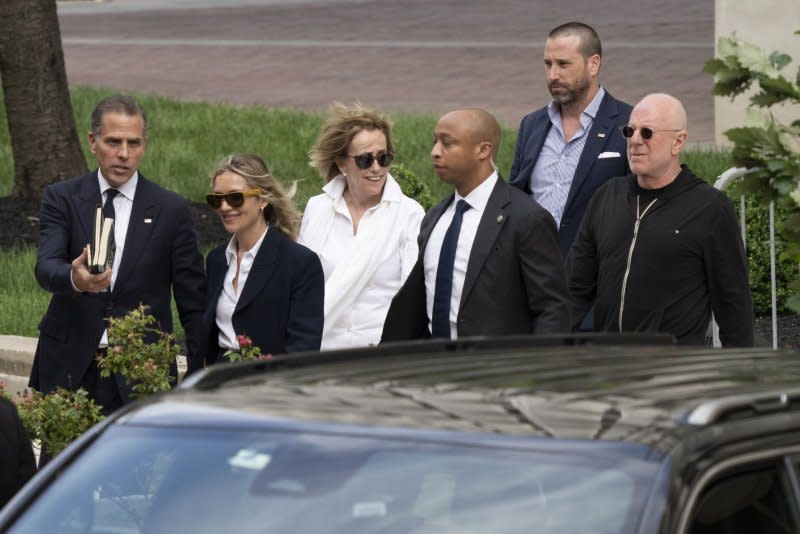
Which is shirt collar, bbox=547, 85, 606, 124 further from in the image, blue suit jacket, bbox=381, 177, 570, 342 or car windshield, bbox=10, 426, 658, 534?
car windshield, bbox=10, 426, 658, 534

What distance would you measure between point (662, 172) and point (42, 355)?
2.58 m

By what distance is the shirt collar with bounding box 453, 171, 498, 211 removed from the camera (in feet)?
22.1

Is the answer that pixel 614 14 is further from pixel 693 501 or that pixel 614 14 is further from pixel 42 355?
pixel 693 501

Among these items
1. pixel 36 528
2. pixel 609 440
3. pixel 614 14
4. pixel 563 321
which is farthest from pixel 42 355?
pixel 614 14

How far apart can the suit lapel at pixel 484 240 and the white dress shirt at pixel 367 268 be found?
71cm

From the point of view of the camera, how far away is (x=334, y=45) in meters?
27.5

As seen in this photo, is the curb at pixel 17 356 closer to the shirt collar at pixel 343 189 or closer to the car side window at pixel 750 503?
the shirt collar at pixel 343 189

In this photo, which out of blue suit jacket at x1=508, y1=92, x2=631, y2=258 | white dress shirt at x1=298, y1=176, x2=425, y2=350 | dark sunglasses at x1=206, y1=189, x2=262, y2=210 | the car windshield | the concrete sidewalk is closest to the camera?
the car windshield

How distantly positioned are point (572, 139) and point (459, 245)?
137cm

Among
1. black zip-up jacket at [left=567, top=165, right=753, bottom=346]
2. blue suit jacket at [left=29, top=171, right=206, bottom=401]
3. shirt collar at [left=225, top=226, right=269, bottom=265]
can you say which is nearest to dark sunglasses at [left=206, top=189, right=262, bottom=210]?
shirt collar at [left=225, top=226, right=269, bottom=265]

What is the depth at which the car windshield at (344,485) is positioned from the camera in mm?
3121

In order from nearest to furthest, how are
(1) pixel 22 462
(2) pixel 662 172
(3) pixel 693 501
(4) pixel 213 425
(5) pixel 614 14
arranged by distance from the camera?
(3) pixel 693 501 < (4) pixel 213 425 < (1) pixel 22 462 < (2) pixel 662 172 < (5) pixel 614 14

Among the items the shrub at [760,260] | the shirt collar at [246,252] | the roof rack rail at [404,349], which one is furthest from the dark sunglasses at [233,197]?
the shrub at [760,260]

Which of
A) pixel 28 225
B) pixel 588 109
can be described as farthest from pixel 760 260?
pixel 28 225
